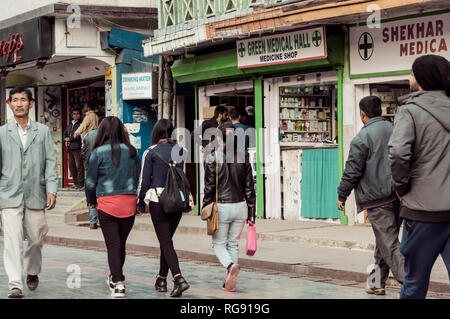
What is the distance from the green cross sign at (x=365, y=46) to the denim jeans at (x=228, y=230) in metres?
6.38

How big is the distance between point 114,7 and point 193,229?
7899 mm

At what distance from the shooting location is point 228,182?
9.55 metres

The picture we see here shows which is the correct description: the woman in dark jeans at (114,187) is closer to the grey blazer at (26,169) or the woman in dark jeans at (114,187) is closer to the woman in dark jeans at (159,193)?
the woman in dark jeans at (159,193)

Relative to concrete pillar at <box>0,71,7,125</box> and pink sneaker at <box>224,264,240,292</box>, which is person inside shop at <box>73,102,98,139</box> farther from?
pink sneaker at <box>224,264,240,292</box>

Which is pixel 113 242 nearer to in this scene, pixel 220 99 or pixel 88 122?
pixel 220 99

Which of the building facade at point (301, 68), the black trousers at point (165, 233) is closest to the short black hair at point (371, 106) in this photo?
the black trousers at point (165, 233)

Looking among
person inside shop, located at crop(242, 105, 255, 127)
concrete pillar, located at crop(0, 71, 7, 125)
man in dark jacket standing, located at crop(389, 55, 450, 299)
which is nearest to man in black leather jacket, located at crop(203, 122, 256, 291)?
man in dark jacket standing, located at crop(389, 55, 450, 299)

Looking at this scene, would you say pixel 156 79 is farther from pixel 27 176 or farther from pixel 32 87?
pixel 27 176

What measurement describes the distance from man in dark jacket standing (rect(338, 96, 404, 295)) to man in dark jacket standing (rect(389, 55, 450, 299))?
261 cm

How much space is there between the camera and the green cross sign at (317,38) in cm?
1573

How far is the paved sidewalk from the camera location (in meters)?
10.9

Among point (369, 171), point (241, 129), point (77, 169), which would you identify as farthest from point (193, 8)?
point (369, 171)

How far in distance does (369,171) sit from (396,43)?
619 centimetres

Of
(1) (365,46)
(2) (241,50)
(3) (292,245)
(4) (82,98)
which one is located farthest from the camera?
(4) (82,98)
